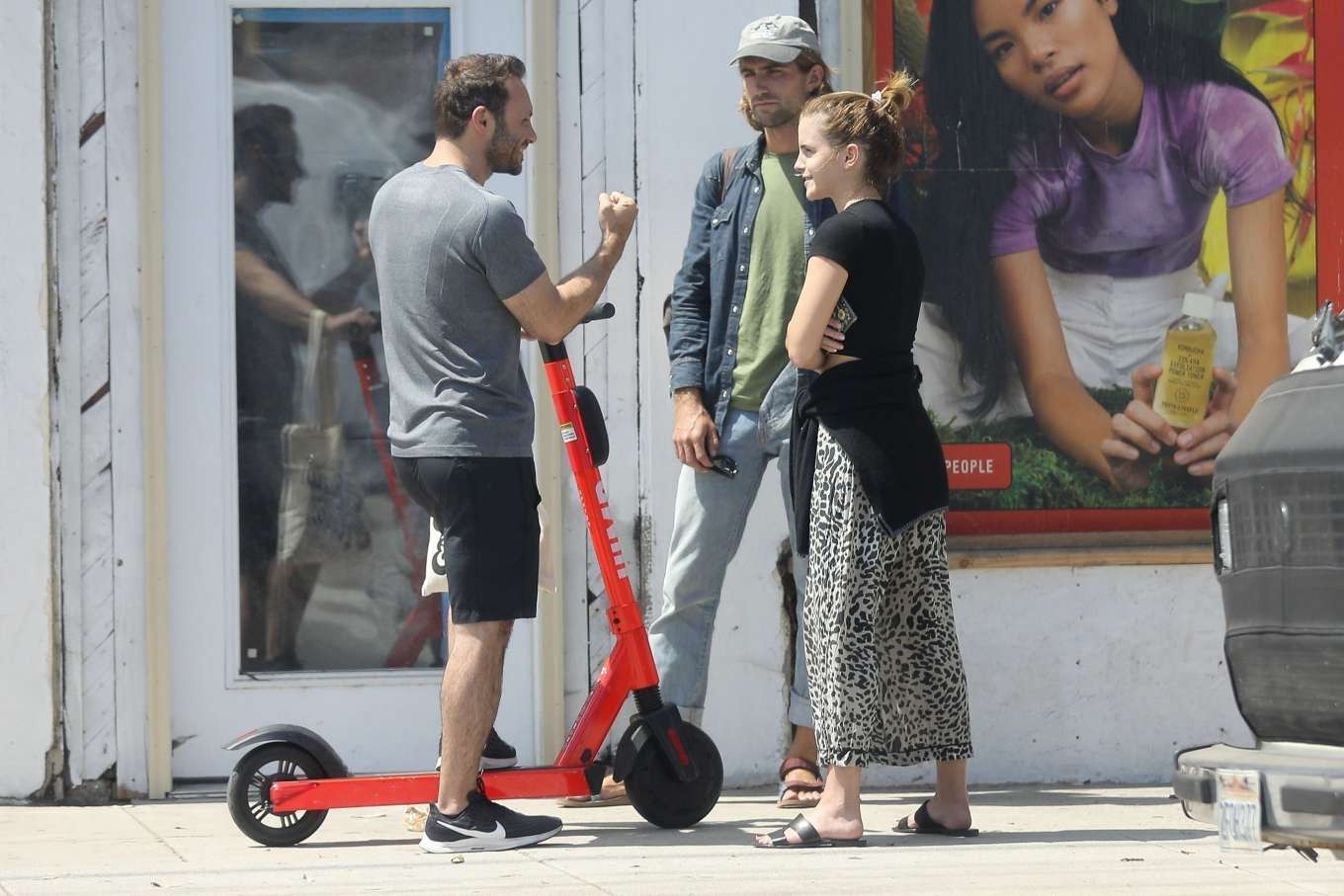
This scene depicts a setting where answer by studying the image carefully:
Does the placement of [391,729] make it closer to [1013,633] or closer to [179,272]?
[179,272]

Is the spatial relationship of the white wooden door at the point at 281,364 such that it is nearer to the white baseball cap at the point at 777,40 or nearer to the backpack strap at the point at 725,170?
the backpack strap at the point at 725,170

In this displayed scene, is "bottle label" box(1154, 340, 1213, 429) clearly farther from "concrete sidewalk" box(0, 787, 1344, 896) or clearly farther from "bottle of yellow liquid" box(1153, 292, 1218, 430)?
"concrete sidewalk" box(0, 787, 1344, 896)

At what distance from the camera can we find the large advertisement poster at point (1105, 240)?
6375 millimetres

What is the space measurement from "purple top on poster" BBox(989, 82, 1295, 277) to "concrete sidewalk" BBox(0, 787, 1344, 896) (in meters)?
1.78

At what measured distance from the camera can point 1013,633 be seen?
251 inches

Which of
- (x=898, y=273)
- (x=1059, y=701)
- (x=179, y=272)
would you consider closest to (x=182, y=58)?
(x=179, y=272)

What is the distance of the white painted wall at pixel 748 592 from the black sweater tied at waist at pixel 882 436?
114 cm

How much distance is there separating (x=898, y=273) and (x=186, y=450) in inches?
94.8

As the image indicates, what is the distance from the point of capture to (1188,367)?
6.48 metres

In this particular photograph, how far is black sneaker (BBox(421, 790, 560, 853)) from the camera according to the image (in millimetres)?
5113

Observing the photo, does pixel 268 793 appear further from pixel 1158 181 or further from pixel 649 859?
pixel 1158 181

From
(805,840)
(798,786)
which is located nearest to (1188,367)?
(798,786)

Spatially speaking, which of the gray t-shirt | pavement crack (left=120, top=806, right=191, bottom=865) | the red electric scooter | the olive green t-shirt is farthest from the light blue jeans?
pavement crack (left=120, top=806, right=191, bottom=865)

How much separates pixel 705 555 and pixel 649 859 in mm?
1019
